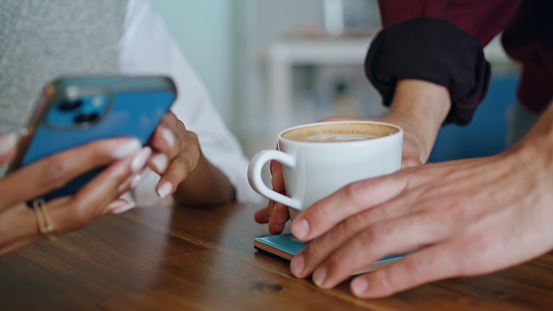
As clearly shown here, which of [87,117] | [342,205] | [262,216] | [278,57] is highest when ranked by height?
[87,117]

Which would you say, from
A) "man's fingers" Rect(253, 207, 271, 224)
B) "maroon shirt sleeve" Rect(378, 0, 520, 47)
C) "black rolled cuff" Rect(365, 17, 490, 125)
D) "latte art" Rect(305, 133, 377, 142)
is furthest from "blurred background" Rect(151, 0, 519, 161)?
"latte art" Rect(305, 133, 377, 142)

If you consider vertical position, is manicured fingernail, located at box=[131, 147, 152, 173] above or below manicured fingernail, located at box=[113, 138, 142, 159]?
below

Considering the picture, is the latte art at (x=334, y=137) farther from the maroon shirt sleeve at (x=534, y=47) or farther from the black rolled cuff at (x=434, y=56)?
the maroon shirt sleeve at (x=534, y=47)

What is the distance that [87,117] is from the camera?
1.41 feet

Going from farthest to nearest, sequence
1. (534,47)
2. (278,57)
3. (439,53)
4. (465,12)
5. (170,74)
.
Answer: (278,57) → (170,74) → (534,47) → (465,12) → (439,53)

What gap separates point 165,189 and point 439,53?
1.56ft

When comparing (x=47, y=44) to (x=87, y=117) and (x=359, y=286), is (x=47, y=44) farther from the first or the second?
(x=359, y=286)

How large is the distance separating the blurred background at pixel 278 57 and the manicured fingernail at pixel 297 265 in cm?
228

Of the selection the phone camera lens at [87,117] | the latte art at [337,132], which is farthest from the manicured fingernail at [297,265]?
the phone camera lens at [87,117]

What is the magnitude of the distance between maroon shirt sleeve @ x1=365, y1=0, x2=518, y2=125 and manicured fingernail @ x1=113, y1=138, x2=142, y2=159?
51 cm

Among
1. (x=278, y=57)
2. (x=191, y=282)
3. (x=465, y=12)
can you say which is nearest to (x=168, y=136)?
(x=191, y=282)

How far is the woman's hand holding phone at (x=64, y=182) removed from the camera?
431mm

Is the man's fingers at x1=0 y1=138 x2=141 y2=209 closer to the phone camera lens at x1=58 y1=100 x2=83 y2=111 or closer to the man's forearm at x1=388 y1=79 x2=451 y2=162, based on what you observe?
the phone camera lens at x1=58 y1=100 x2=83 y2=111

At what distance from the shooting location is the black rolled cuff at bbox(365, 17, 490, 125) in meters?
0.84
